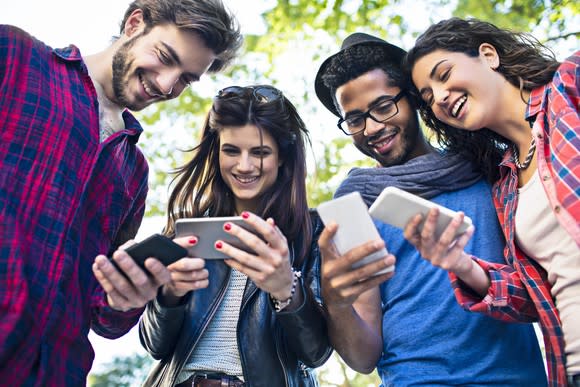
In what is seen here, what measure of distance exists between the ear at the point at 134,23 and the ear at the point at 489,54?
6.29 ft

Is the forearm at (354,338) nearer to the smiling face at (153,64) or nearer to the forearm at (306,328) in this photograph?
the forearm at (306,328)

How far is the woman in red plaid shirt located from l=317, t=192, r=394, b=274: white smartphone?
15 centimetres

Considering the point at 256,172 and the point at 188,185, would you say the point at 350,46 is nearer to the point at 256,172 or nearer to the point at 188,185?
the point at 256,172

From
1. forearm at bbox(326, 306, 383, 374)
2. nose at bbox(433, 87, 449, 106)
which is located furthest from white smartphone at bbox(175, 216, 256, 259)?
nose at bbox(433, 87, 449, 106)

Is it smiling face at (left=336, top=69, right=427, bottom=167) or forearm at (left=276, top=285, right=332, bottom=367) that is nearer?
forearm at (left=276, top=285, right=332, bottom=367)

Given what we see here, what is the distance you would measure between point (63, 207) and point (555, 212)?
1913 millimetres

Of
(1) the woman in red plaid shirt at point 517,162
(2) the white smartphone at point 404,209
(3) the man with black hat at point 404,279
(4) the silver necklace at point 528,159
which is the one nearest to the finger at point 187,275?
(3) the man with black hat at point 404,279

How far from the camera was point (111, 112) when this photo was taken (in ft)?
9.15

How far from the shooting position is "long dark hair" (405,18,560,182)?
2582mm

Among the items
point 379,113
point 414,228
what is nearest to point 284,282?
point 414,228

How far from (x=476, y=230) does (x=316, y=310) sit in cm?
89

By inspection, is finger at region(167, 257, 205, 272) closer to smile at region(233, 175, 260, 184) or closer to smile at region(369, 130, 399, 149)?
smile at region(233, 175, 260, 184)

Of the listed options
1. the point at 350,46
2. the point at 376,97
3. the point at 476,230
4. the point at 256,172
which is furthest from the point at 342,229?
the point at 350,46

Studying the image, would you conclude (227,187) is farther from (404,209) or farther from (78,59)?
(404,209)
